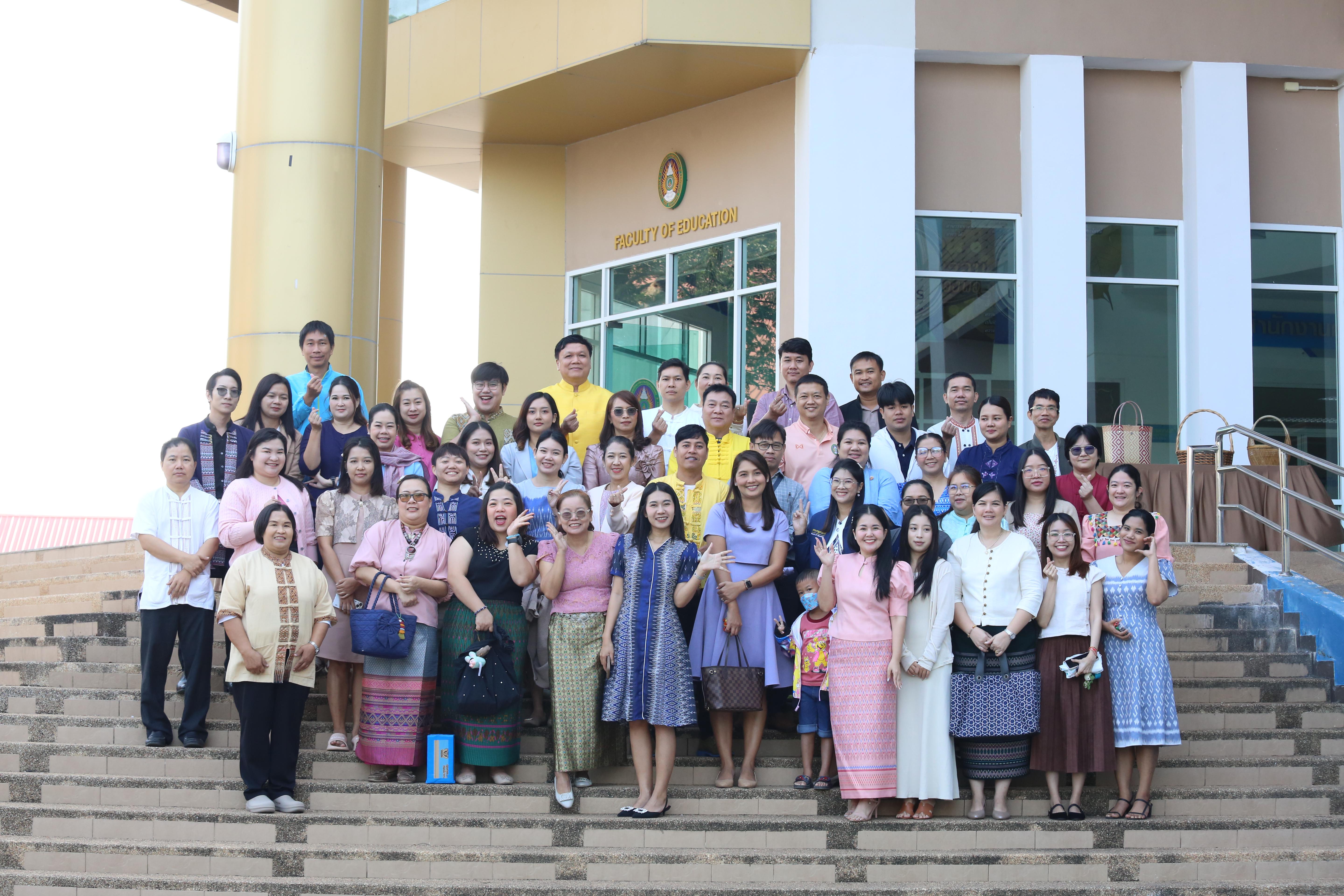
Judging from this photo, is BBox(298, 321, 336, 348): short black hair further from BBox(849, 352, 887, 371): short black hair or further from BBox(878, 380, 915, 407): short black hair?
BBox(878, 380, 915, 407): short black hair

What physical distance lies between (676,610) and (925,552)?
1.34 m

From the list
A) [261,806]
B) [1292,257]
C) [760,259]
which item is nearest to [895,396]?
[261,806]

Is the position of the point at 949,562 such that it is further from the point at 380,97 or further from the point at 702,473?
the point at 380,97

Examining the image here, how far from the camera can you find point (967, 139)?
12.3 metres

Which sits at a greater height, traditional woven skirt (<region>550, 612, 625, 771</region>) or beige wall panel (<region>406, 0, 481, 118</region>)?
beige wall panel (<region>406, 0, 481, 118</region>)

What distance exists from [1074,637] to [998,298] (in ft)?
21.2

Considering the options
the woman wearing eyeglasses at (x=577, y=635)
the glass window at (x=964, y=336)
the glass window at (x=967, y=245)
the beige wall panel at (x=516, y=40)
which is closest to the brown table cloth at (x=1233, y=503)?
the glass window at (x=964, y=336)

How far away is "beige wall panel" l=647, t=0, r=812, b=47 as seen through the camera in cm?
1182

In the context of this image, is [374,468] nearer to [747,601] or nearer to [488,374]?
[488,374]

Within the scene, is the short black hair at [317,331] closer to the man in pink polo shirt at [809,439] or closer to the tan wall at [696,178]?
the man in pink polo shirt at [809,439]

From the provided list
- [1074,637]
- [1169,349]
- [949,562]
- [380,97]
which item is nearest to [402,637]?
[949,562]

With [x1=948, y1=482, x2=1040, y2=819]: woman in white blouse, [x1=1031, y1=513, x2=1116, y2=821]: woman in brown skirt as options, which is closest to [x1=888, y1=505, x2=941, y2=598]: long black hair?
[x1=948, y1=482, x2=1040, y2=819]: woman in white blouse

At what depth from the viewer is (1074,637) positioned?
6.45 metres

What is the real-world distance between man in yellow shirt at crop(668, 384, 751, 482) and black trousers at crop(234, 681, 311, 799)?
8.27 feet
